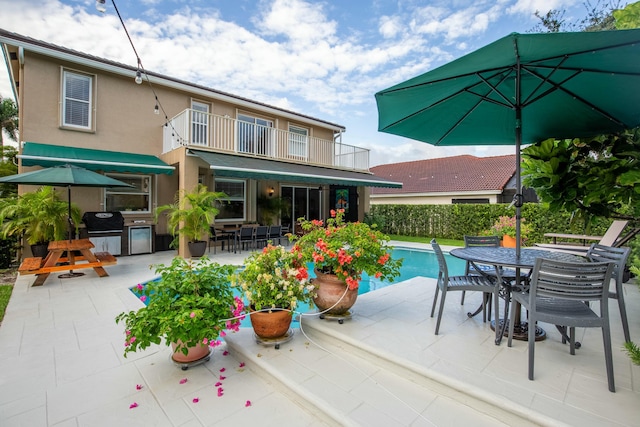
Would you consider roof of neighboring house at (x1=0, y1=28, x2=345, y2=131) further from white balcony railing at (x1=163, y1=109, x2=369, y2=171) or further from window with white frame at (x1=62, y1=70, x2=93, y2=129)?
white balcony railing at (x1=163, y1=109, x2=369, y2=171)

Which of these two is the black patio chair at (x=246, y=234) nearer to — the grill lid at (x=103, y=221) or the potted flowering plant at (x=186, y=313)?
the grill lid at (x=103, y=221)

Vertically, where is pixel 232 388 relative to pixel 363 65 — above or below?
below

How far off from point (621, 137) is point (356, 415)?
4149 millimetres

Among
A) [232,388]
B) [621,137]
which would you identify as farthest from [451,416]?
[621,137]

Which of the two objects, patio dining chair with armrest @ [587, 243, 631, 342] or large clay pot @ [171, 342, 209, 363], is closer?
patio dining chair with armrest @ [587, 243, 631, 342]

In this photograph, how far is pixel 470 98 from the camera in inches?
177

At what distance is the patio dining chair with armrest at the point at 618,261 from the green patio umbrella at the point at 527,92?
1032 mm

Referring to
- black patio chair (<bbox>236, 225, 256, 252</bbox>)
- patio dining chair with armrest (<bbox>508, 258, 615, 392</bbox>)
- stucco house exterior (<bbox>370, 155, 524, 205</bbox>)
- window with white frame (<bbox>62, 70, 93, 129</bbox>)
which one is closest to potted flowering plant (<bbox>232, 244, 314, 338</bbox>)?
patio dining chair with armrest (<bbox>508, 258, 615, 392</bbox>)

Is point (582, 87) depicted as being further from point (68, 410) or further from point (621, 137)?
point (68, 410)

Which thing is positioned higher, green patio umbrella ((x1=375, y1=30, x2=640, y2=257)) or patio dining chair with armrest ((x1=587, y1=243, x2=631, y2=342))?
green patio umbrella ((x1=375, y1=30, x2=640, y2=257))

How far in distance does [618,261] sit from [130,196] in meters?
14.2

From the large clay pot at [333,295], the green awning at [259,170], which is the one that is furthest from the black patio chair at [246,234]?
the large clay pot at [333,295]

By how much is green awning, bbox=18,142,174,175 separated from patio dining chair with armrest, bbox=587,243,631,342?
38.6 feet

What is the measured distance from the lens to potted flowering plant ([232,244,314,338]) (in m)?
3.96
